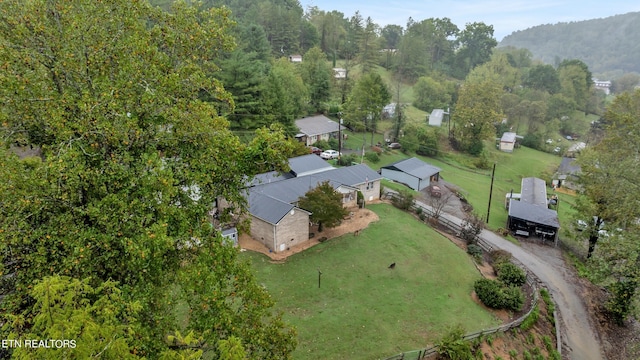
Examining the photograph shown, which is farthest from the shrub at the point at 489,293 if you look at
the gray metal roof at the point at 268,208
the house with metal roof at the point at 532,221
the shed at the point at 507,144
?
the shed at the point at 507,144

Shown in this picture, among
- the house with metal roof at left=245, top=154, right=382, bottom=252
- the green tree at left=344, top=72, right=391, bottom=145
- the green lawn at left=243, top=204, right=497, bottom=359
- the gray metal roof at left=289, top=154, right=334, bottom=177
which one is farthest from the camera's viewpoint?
the green tree at left=344, top=72, right=391, bottom=145

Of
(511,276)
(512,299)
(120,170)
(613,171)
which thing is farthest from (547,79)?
(120,170)

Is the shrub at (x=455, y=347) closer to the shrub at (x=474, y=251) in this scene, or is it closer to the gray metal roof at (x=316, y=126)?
the shrub at (x=474, y=251)

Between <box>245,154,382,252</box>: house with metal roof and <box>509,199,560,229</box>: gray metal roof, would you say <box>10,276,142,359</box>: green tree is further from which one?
<box>509,199,560,229</box>: gray metal roof

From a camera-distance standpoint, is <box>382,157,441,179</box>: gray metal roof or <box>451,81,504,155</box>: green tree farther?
<box>451,81,504,155</box>: green tree

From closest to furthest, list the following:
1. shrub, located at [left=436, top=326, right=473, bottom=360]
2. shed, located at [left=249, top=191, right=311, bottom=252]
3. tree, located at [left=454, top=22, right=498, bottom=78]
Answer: shrub, located at [left=436, top=326, right=473, bottom=360]
shed, located at [left=249, top=191, right=311, bottom=252]
tree, located at [left=454, top=22, right=498, bottom=78]

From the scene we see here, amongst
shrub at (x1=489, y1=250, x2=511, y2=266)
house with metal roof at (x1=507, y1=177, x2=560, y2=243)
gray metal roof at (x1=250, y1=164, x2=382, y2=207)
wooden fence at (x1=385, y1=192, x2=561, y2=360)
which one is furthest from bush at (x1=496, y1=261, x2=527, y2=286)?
gray metal roof at (x1=250, y1=164, x2=382, y2=207)

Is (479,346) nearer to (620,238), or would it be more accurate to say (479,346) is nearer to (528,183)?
(620,238)

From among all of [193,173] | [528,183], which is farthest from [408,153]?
[193,173]
